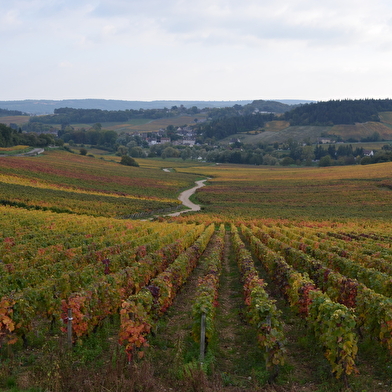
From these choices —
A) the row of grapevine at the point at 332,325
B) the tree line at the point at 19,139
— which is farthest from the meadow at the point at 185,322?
the tree line at the point at 19,139

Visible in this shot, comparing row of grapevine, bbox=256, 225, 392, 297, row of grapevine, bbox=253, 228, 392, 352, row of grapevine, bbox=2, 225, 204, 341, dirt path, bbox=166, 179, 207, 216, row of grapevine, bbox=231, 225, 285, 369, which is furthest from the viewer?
dirt path, bbox=166, 179, 207, 216

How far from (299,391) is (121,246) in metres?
17.1

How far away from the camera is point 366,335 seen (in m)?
12.5

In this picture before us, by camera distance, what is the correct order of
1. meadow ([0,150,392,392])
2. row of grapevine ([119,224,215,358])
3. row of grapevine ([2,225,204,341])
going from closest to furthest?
1. meadow ([0,150,392,392])
2. row of grapevine ([119,224,215,358])
3. row of grapevine ([2,225,204,341])

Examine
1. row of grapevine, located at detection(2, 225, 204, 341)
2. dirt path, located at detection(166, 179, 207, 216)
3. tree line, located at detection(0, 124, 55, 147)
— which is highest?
tree line, located at detection(0, 124, 55, 147)

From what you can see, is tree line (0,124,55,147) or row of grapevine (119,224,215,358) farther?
tree line (0,124,55,147)

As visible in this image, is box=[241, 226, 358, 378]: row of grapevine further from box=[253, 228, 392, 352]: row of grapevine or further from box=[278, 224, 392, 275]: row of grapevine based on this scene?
box=[278, 224, 392, 275]: row of grapevine

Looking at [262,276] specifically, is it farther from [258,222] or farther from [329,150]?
[329,150]

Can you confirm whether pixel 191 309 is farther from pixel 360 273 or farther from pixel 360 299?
pixel 360 273

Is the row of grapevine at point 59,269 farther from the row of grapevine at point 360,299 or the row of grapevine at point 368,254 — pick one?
the row of grapevine at point 368,254

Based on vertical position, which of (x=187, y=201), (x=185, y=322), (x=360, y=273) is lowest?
(x=187, y=201)

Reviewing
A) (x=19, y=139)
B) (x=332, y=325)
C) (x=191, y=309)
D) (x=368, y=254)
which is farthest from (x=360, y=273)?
(x=19, y=139)

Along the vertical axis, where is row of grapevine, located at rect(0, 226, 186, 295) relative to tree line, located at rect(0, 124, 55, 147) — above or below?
below

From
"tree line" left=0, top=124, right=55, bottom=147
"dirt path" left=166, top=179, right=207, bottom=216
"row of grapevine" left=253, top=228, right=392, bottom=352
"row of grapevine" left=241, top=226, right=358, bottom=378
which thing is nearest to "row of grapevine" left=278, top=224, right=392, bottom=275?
"row of grapevine" left=253, top=228, right=392, bottom=352
